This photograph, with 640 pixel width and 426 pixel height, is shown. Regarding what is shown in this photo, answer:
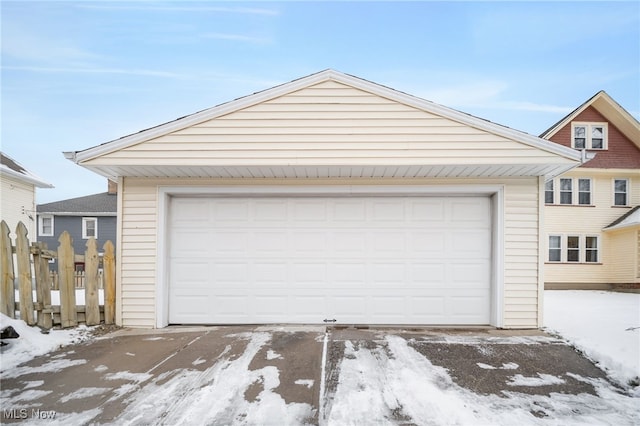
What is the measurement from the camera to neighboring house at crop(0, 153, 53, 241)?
1293 cm

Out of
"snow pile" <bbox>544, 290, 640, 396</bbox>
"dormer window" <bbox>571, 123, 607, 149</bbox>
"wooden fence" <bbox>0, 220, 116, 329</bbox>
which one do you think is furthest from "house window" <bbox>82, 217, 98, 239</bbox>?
"dormer window" <bbox>571, 123, 607, 149</bbox>

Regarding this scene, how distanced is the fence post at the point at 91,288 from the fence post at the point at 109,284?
0.15m

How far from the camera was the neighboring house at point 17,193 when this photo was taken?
42.4 ft

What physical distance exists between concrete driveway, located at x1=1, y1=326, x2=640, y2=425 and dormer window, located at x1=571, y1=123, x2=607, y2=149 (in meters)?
12.5

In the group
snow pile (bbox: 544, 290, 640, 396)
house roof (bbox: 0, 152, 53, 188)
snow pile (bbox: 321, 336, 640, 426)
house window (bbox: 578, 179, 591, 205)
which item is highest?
house roof (bbox: 0, 152, 53, 188)

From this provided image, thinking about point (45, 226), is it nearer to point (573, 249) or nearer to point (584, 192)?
point (573, 249)

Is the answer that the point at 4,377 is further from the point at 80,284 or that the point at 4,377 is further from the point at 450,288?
the point at 80,284

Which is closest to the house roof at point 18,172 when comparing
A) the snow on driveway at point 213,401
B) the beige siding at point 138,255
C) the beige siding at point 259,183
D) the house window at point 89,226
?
the house window at point 89,226

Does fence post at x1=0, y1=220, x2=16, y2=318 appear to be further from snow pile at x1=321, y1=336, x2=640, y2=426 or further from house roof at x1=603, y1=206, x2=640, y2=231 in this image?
house roof at x1=603, y1=206, x2=640, y2=231

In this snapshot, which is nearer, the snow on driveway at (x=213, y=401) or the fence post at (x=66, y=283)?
the snow on driveway at (x=213, y=401)

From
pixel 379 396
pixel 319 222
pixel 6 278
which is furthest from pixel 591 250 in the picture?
pixel 6 278

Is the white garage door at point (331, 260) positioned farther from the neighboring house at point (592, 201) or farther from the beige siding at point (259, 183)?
the neighboring house at point (592, 201)

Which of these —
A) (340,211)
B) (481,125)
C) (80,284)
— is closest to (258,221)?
(340,211)

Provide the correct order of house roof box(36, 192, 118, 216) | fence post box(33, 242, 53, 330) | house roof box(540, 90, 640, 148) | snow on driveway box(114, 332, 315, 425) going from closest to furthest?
1. snow on driveway box(114, 332, 315, 425)
2. fence post box(33, 242, 53, 330)
3. house roof box(540, 90, 640, 148)
4. house roof box(36, 192, 118, 216)
